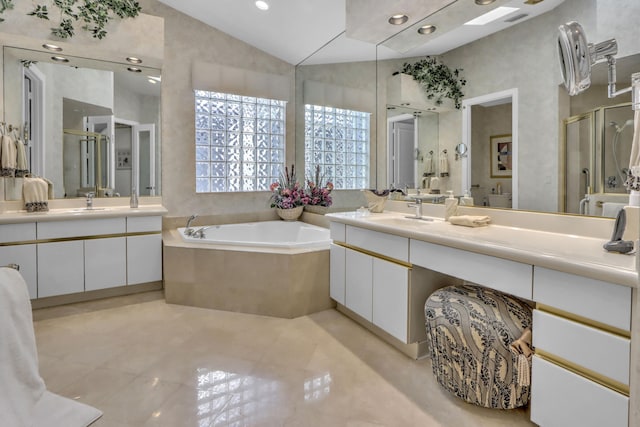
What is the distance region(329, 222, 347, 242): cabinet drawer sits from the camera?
2660mm

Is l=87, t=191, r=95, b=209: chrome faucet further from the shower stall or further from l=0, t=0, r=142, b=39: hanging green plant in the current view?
the shower stall

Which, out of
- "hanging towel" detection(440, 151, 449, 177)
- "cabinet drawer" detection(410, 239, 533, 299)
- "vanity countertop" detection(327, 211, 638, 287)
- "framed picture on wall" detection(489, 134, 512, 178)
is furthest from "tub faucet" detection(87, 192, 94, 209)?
"framed picture on wall" detection(489, 134, 512, 178)

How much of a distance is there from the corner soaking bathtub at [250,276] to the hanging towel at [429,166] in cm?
98

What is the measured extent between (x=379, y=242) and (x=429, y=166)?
717 mm

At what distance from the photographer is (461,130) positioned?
2258 millimetres

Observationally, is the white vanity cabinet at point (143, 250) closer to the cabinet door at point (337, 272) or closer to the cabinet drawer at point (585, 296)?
the cabinet door at point (337, 272)

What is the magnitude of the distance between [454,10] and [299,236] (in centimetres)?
249

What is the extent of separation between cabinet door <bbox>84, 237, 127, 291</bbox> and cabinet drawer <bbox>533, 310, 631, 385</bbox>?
3.11 m

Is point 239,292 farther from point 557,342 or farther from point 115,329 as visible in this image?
point 557,342

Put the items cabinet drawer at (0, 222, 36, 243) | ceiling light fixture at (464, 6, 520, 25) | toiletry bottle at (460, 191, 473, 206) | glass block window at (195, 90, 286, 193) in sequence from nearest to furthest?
ceiling light fixture at (464, 6, 520, 25)
toiletry bottle at (460, 191, 473, 206)
cabinet drawer at (0, 222, 36, 243)
glass block window at (195, 90, 286, 193)

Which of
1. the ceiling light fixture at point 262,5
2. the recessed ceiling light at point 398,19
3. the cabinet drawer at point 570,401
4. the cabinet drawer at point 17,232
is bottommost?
the cabinet drawer at point 570,401

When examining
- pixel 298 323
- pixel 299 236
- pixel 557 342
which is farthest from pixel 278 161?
pixel 557 342

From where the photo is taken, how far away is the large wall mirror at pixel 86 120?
308 cm

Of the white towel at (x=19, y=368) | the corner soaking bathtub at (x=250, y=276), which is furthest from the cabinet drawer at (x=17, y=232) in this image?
the white towel at (x=19, y=368)
